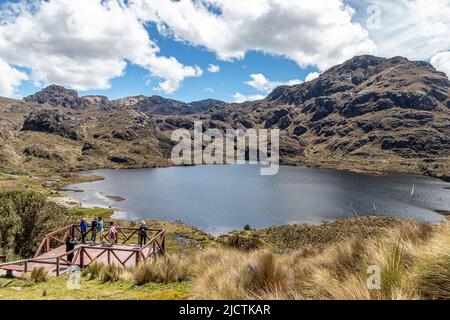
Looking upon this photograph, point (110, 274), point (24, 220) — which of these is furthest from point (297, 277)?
point (24, 220)

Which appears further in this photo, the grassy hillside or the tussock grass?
the grassy hillside

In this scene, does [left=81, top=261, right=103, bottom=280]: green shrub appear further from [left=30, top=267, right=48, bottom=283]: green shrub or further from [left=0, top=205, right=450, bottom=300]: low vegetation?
[left=30, top=267, right=48, bottom=283]: green shrub

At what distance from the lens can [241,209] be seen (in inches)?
3381

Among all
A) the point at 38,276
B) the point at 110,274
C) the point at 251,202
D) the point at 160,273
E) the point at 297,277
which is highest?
the point at 297,277

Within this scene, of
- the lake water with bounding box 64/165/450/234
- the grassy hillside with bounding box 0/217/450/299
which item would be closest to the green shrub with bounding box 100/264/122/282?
the grassy hillside with bounding box 0/217/450/299

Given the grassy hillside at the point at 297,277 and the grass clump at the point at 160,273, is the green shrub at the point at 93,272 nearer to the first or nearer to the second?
the grassy hillside at the point at 297,277

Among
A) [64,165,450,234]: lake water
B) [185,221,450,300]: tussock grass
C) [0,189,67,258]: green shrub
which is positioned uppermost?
[185,221,450,300]: tussock grass

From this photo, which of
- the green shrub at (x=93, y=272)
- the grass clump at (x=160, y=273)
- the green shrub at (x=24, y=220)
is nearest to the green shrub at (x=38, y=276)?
the green shrub at (x=93, y=272)

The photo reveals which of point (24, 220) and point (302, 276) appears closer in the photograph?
point (302, 276)

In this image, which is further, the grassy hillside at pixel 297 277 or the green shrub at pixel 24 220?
the green shrub at pixel 24 220

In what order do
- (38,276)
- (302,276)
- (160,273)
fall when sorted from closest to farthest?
(302,276)
(160,273)
(38,276)

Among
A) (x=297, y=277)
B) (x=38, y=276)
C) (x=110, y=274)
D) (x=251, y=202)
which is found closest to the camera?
(x=297, y=277)

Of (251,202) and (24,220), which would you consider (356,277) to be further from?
(251,202)
